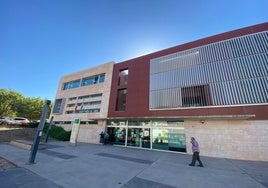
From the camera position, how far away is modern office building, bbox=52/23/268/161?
1051 centimetres

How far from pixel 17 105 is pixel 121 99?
36438 millimetres

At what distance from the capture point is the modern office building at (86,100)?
→ 18500 mm

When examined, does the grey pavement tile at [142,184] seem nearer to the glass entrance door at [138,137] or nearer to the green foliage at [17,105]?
the glass entrance door at [138,137]

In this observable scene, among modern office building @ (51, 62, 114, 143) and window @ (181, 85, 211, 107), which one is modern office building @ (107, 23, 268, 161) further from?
modern office building @ (51, 62, 114, 143)

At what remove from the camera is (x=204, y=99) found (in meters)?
12.2

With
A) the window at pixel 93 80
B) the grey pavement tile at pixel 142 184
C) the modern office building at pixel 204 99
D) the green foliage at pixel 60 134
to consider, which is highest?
the window at pixel 93 80

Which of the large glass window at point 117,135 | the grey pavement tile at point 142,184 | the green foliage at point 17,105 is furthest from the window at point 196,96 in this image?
the green foliage at point 17,105

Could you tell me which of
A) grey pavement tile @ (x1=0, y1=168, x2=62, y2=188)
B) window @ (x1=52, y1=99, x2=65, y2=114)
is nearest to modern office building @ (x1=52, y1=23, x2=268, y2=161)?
window @ (x1=52, y1=99, x2=65, y2=114)

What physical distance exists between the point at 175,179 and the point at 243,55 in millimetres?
12569

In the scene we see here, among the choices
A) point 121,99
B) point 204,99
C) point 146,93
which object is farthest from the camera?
point 121,99

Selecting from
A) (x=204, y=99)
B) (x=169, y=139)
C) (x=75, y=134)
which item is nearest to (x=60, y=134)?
(x=75, y=134)

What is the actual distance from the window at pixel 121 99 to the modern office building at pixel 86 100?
5.34ft

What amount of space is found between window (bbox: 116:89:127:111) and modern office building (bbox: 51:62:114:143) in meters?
1.63

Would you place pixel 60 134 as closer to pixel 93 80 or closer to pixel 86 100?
pixel 86 100
